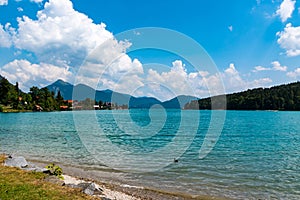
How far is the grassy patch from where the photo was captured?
10.2 meters

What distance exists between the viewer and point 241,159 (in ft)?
90.7

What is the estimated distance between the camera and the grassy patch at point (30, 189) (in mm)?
10219

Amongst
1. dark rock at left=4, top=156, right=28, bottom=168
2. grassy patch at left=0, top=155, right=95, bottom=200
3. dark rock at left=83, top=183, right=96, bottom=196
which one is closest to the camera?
grassy patch at left=0, top=155, right=95, bottom=200

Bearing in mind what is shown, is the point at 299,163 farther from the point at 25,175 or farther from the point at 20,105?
the point at 20,105

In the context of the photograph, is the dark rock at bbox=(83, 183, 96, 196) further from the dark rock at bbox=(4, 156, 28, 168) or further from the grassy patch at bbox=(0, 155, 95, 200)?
the dark rock at bbox=(4, 156, 28, 168)

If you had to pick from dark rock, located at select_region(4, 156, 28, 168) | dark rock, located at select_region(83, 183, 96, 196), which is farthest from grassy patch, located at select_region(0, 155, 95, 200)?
dark rock, located at select_region(4, 156, 28, 168)

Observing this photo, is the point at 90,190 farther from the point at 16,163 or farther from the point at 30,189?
the point at 16,163

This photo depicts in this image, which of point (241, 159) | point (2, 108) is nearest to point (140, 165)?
point (241, 159)

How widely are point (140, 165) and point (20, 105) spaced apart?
572ft

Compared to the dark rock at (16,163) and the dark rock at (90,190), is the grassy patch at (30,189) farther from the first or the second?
the dark rock at (16,163)

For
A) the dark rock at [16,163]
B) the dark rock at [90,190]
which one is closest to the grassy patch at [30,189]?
the dark rock at [90,190]

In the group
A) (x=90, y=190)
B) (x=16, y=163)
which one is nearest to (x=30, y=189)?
(x=90, y=190)

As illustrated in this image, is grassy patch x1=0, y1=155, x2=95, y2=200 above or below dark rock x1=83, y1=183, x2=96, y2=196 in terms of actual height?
above

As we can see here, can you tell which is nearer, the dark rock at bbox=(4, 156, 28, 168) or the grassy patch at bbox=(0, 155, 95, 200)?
the grassy patch at bbox=(0, 155, 95, 200)
